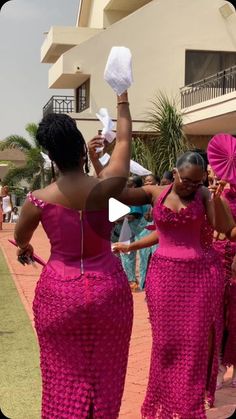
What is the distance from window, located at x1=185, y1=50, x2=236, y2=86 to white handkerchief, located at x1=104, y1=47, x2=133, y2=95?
17305 mm

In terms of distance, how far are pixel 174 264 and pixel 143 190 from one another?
64 centimetres

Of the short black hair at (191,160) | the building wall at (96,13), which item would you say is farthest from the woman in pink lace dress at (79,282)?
the building wall at (96,13)

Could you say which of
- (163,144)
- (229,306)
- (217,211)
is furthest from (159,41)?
(217,211)

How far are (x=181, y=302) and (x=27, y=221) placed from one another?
143cm

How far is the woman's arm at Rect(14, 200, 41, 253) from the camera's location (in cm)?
264

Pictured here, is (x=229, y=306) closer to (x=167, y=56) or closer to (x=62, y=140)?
(x=62, y=140)

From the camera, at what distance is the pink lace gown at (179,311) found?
145 inches

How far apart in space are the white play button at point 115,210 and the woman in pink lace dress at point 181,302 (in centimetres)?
84

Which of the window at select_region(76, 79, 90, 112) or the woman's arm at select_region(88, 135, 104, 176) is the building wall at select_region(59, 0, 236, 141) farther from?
the woman's arm at select_region(88, 135, 104, 176)

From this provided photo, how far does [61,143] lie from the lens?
259 cm

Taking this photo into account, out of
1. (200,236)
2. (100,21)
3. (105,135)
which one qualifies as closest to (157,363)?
(200,236)

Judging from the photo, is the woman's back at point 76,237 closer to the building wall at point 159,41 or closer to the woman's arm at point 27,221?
the woman's arm at point 27,221

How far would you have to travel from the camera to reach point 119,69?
8.87ft

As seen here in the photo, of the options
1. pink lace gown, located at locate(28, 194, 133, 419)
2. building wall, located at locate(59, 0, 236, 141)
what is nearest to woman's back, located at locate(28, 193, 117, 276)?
pink lace gown, located at locate(28, 194, 133, 419)
